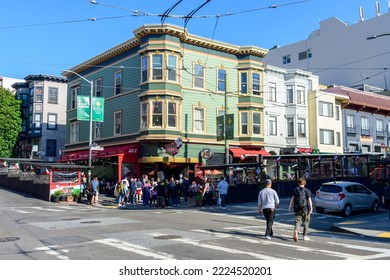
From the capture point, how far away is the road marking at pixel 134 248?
841 cm

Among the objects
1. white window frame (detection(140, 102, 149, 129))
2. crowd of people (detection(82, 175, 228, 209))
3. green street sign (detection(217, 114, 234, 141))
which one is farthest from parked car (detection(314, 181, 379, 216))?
white window frame (detection(140, 102, 149, 129))

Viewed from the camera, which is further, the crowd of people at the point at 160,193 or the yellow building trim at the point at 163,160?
the yellow building trim at the point at 163,160

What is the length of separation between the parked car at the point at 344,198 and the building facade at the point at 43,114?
40.2 m

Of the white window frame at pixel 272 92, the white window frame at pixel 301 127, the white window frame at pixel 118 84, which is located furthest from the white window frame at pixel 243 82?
the white window frame at pixel 118 84

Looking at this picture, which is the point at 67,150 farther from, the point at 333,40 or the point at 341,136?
the point at 333,40

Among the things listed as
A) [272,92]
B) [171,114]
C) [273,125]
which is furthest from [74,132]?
[272,92]

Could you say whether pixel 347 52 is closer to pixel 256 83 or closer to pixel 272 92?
pixel 272 92

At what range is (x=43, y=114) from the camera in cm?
5197

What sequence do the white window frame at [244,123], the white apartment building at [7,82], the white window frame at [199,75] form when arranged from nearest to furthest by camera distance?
the white window frame at [199,75], the white window frame at [244,123], the white apartment building at [7,82]

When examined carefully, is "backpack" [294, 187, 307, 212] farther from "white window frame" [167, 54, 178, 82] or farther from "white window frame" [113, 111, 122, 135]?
"white window frame" [113, 111, 122, 135]

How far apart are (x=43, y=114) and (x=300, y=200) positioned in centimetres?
4713

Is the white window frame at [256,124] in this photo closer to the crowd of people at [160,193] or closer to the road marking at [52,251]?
the crowd of people at [160,193]
